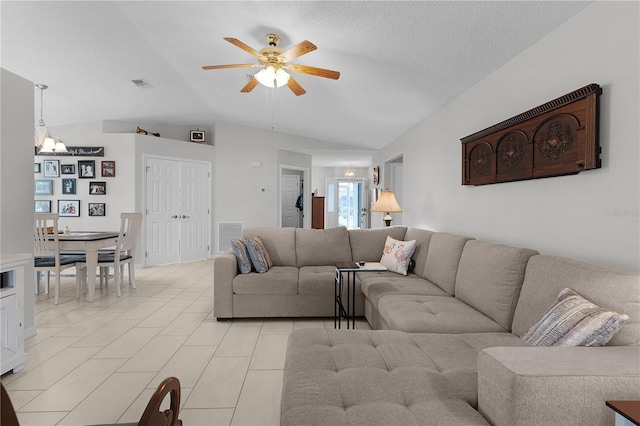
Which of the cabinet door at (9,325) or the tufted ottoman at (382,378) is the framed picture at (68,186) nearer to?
the cabinet door at (9,325)

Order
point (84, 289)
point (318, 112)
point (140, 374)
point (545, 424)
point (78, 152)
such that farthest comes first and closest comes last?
1. point (78, 152)
2. point (318, 112)
3. point (84, 289)
4. point (140, 374)
5. point (545, 424)

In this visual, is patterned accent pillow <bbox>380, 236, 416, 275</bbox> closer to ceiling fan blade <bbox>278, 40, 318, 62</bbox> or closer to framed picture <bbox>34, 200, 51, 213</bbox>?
ceiling fan blade <bbox>278, 40, 318, 62</bbox>

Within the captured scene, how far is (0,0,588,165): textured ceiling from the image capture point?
2.58 metres

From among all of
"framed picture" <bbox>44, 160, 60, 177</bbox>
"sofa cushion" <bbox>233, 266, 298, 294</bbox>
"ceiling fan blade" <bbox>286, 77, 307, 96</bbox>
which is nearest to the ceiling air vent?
"framed picture" <bbox>44, 160, 60, 177</bbox>

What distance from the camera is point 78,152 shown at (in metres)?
6.39

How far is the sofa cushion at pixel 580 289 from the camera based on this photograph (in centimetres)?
147

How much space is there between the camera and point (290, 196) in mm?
10398

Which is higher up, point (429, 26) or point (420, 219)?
point (429, 26)

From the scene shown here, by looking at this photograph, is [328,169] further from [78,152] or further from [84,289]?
[84,289]

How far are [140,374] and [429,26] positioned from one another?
329cm

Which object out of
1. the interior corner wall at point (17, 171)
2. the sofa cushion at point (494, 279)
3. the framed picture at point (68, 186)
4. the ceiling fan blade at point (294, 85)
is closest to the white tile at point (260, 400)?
the sofa cushion at point (494, 279)

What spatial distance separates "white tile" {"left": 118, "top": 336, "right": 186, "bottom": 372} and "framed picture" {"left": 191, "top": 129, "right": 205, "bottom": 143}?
17.5 feet

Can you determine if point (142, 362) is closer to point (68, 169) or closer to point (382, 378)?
point (382, 378)

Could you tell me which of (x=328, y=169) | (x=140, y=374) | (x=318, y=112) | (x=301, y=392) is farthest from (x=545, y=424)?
(x=328, y=169)
